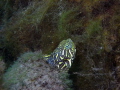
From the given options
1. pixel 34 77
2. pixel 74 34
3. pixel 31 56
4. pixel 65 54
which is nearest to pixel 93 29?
pixel 74 34

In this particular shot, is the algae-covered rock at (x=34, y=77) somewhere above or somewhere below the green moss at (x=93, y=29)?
below

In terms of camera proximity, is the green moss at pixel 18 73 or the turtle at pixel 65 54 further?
the turtle at pixel 65 54

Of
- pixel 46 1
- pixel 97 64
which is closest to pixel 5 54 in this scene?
pixel 46 1

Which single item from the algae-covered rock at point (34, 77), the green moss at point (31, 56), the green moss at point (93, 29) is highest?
the green moss at point (93, 29)

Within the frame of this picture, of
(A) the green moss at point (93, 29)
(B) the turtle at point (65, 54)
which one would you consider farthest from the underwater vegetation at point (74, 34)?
(B) the turtle at point (65, 54)

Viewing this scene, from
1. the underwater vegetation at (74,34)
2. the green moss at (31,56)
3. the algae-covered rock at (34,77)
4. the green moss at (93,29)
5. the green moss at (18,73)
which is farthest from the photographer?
the green moss at (31,56)

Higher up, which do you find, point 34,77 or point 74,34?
point 74,34

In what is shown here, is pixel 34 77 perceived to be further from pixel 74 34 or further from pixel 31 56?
pixel 74 34

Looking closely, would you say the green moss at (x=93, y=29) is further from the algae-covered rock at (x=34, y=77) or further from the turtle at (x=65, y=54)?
the algae-covered rock at (x=34, y=77)

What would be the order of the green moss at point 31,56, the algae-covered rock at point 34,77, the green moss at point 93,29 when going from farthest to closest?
1. the green moss at point 31,56
2. the green moss at point 93,29
3. the algae-covered rock at point 34,77

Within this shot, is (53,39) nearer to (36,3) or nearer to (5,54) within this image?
(36,3)
